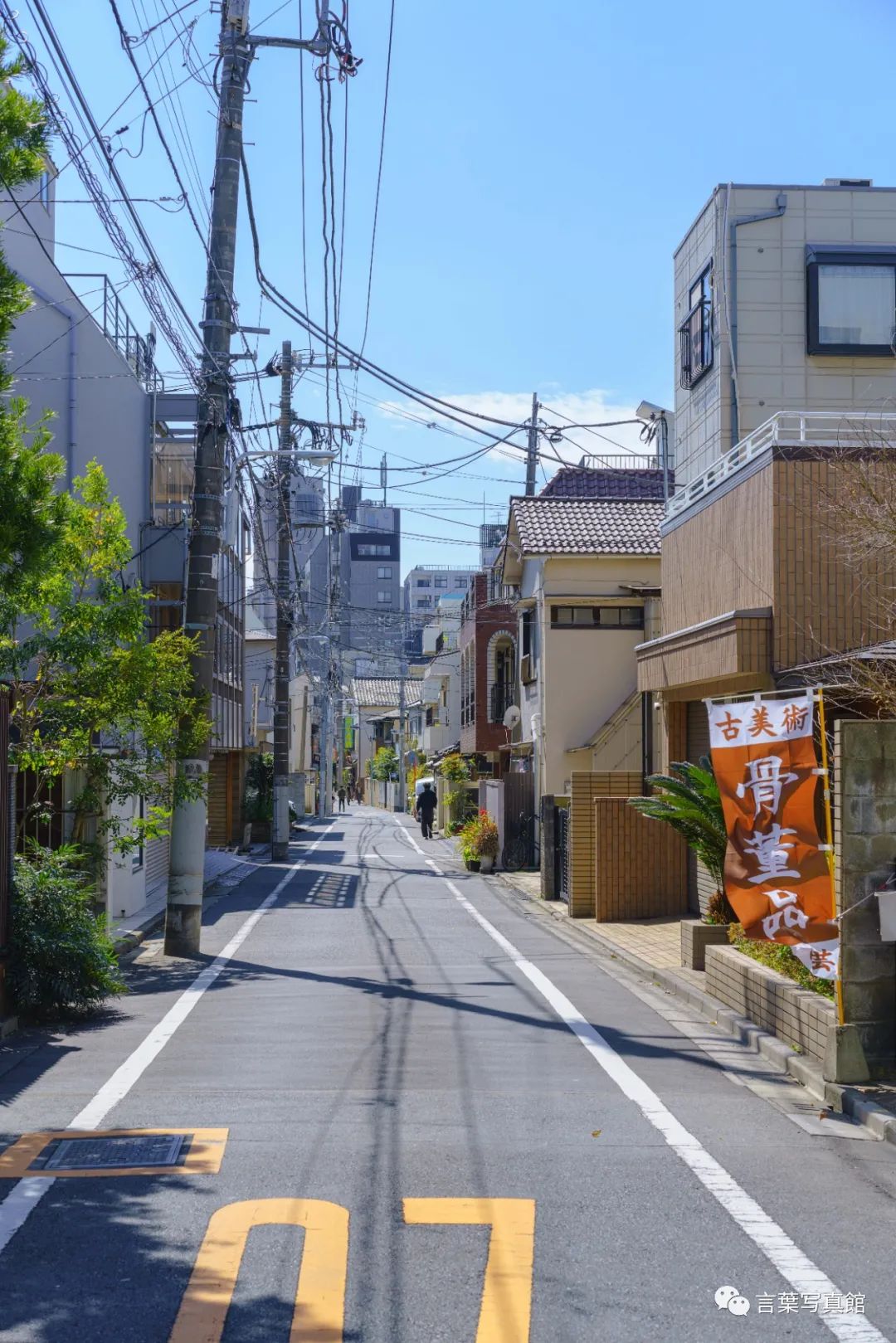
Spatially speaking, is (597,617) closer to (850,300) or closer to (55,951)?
(850,300)

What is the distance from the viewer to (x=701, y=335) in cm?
2166

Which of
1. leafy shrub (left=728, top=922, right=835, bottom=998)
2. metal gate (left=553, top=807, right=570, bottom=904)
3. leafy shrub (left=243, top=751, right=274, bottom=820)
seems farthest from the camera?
leafy shrub (left=243, top=751, right=274, bottom=820)

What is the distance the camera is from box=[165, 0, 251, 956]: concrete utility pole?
15844 mm

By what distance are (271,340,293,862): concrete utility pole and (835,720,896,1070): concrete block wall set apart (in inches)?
954

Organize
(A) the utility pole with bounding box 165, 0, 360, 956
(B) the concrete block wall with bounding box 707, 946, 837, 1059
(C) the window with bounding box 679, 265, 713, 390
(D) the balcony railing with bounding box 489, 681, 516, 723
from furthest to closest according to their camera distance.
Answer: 1. (D) the balcony railing with bounding box 489, 681, 516, 723
2. (C) the window with bounding box 679, 265, 713, 390
3. (A) the utility pole with bounding box 165, 0, 360, 956
4. (B) the concrete block wall with bounding box 707, 946, 837, 1059

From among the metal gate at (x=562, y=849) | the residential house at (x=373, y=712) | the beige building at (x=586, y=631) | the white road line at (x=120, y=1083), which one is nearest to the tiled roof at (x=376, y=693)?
the residential house at (x=373, y=712)

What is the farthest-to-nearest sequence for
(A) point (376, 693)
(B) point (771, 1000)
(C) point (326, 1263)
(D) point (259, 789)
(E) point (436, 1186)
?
(A) point (376, 693), (D) point (259, 789), (B) point (771, 1000), (E) point (436, 1186), (C) point (326, 1263)

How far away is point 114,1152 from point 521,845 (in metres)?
24.9

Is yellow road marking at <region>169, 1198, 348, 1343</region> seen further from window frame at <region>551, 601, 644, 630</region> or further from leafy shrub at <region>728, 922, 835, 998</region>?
window frame at <region>551, 601, 644, 630</region>

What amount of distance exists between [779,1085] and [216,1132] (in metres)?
3.84

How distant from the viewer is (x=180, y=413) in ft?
87.6

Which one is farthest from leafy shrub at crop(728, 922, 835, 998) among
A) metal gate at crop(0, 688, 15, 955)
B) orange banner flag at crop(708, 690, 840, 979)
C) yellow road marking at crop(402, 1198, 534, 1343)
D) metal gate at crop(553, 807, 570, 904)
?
metal gate at crop(553, 807, 570, 904)

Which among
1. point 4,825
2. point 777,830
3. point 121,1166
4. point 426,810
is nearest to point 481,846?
point 426,810

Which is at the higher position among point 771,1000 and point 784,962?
point 784,962
